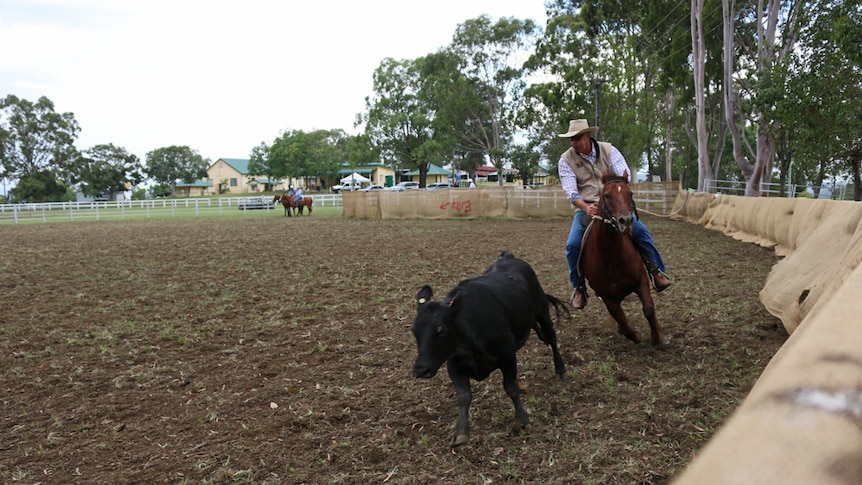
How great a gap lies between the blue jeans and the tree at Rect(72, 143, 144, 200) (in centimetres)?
7788

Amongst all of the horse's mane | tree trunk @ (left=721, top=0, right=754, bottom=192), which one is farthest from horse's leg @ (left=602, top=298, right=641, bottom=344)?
tree trunk @ (left=721, top=0, right=754, bottom=192)

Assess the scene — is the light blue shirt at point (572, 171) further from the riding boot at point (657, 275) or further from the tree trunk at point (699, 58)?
the tree trunk at point (699, 58)

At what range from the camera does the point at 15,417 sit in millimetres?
4289

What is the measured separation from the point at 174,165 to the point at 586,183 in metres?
104

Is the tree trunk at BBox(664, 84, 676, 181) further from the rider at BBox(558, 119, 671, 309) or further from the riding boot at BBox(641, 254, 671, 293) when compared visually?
the riding boot at BBox(641, 254, 671, 293)

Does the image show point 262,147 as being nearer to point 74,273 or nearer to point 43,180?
point 43,180

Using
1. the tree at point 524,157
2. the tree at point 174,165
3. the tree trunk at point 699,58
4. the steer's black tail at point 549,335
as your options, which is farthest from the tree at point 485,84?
the tree at point 174,165

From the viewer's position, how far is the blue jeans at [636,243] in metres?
5.58

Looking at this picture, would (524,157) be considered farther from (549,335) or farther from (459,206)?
(549,335)

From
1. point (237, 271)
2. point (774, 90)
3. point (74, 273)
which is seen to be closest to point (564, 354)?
point (237, 271)

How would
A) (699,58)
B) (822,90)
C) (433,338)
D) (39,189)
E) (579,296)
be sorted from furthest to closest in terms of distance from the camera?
(39,189)
(699,58)
(822,90)
(579,296)
(433,338)

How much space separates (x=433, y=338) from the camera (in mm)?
3477

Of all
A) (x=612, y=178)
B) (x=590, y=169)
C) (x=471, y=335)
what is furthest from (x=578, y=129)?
(x=471, y=335)

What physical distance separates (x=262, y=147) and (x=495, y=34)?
40.5m
